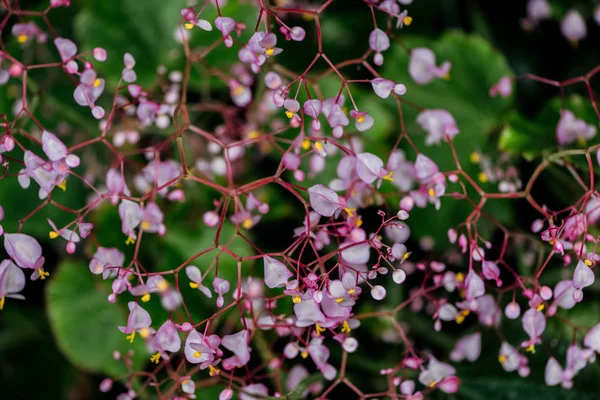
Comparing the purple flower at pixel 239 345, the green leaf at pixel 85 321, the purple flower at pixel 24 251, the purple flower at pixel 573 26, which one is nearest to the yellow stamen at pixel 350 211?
the purple flower at pixel 239 345

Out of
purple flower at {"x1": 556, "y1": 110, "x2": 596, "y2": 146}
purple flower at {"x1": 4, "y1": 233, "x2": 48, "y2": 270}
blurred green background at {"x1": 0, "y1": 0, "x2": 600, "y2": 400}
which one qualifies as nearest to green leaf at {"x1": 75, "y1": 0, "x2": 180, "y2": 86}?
blurred green background at {"x1": 0, "y1": 0, "x2": 600, "y2": 400}

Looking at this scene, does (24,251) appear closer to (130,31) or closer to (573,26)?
(130,31)

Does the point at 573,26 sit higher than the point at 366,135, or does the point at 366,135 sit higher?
the point at 573,26

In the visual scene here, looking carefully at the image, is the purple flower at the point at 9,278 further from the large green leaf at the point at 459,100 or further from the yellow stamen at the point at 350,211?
the large green leaf at the point at 459,100

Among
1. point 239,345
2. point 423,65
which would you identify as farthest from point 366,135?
point 239,345

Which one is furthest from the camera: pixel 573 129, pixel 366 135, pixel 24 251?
pixel 366 135

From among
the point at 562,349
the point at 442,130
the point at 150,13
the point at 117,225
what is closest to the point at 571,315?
the point at 562,349
